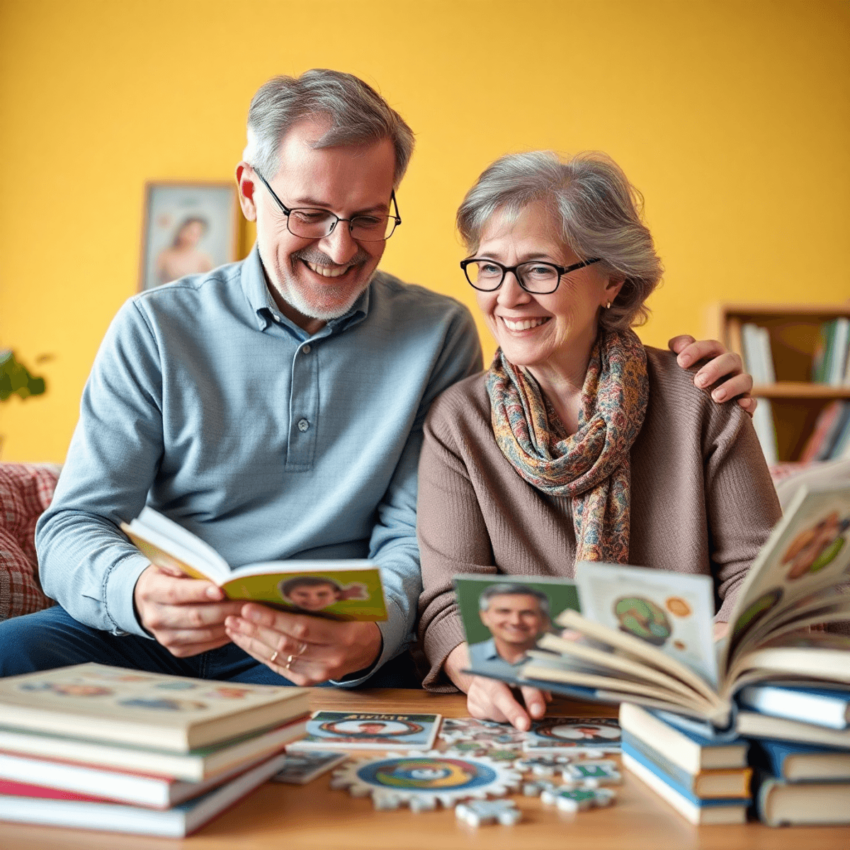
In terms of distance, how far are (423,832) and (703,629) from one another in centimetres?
30

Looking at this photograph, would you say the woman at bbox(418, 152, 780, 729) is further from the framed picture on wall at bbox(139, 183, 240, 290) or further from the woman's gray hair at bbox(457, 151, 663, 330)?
the framed picture on wall at bbox(139, 183, 240, 290)

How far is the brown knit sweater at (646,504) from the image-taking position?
4.77 ft

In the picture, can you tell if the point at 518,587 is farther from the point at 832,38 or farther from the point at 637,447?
the point at 832,38

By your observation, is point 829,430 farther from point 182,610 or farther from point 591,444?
point 182,610

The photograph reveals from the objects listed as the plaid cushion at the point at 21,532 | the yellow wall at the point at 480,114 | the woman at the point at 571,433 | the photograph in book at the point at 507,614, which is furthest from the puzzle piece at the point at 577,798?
the yellow wall at the point at 480,114

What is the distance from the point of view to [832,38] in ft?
12.7

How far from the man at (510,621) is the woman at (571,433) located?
46cm

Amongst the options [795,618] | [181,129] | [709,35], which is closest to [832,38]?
[709,35]

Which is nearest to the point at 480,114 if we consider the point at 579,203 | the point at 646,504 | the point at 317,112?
the point at 317,112

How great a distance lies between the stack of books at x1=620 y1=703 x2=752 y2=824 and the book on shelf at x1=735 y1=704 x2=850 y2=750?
0.01 meters

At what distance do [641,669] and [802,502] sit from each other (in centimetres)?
21

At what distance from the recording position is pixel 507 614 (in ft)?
2.99

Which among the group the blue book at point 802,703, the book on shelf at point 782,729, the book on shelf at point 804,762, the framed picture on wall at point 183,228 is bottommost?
the book on shelf at point 804,762

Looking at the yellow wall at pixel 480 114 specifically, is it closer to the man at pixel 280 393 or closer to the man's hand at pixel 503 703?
the man at pixel 280 393
